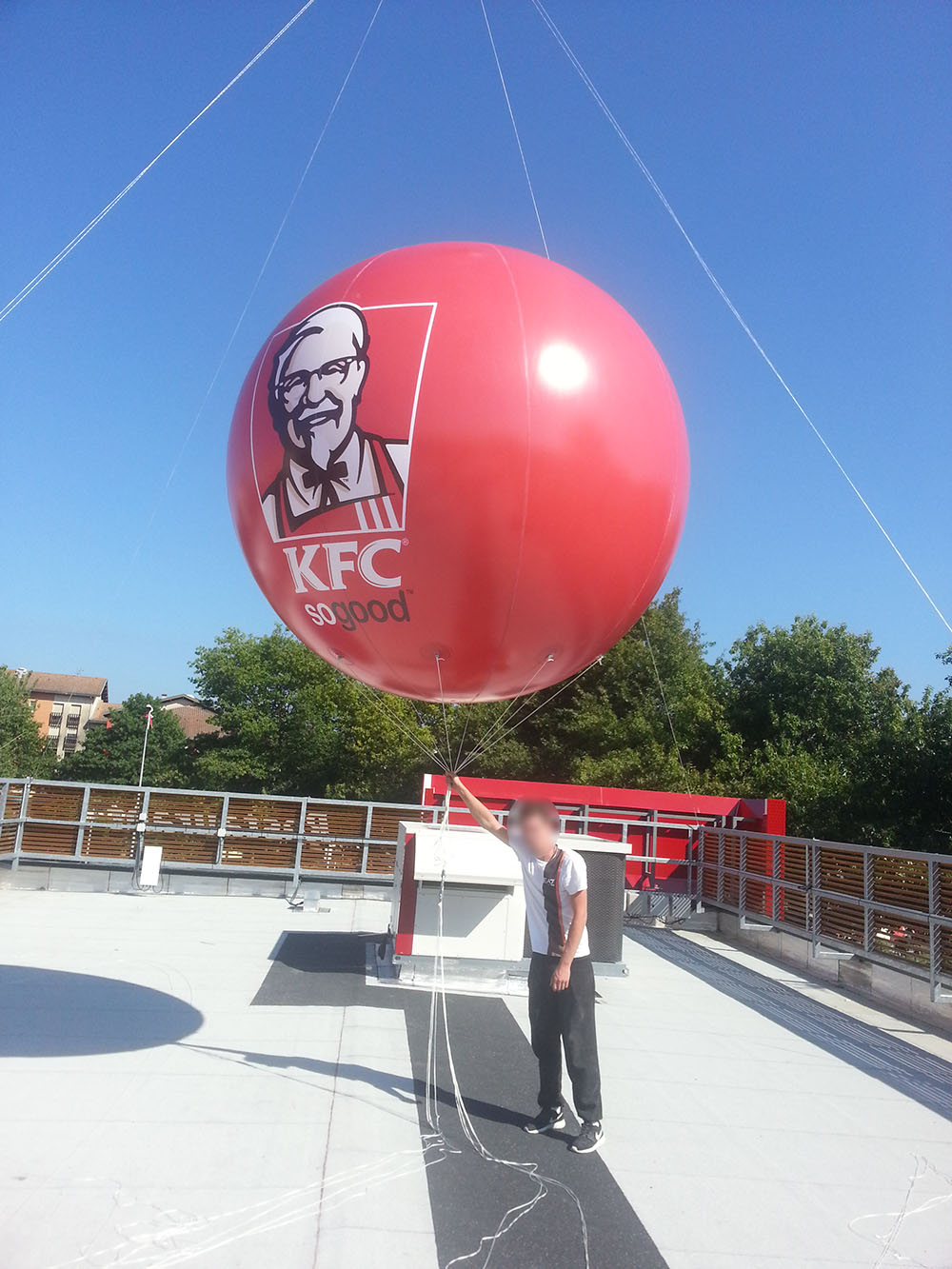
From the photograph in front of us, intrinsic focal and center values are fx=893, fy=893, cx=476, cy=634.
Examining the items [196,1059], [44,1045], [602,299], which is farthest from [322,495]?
[44,1045]

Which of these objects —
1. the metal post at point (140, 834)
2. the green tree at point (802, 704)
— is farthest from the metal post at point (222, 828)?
the green tree at point (802, 704)

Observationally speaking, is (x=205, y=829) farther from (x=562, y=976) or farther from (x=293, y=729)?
(x=293, y=729)

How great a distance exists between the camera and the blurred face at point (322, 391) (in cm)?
465

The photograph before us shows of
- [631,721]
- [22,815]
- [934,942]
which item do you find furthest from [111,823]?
[631,721]

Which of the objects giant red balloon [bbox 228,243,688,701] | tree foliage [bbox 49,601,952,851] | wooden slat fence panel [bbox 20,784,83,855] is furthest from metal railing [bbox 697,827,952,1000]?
tree foliage [bbox 49,601,952,851]

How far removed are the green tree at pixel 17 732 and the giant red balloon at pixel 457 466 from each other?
59.7m

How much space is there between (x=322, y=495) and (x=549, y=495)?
1193 millimetres

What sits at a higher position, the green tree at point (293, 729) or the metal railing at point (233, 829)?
the green tree at point (293, 729)

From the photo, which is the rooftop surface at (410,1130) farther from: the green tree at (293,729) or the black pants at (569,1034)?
the green tree at (293,729)

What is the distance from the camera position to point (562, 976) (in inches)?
172

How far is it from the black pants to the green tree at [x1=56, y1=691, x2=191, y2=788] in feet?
192

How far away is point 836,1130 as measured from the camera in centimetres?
482

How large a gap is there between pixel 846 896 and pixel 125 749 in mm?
61802

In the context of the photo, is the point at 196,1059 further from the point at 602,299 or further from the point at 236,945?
the point at 602,299
